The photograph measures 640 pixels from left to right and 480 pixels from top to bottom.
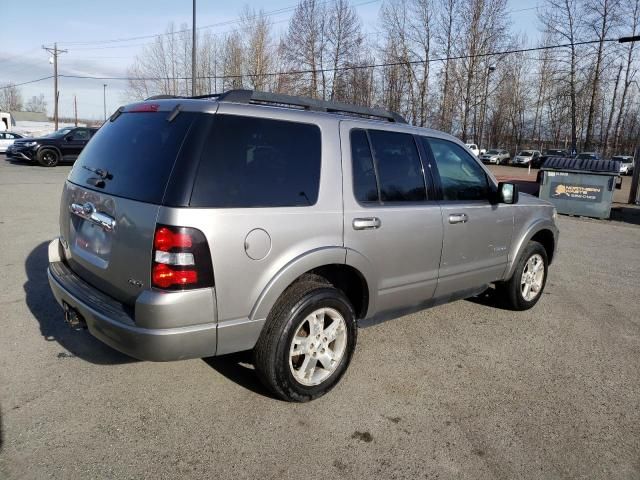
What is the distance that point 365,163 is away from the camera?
3.40m

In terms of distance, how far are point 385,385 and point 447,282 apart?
109cm

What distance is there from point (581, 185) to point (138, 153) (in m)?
13.1

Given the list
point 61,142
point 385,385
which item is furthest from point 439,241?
point 61,142

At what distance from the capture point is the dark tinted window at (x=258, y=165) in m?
2.61

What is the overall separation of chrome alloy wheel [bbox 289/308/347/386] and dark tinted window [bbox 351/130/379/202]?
82 cm

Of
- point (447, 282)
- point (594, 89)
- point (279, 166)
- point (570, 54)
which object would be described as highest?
point (570, 54)

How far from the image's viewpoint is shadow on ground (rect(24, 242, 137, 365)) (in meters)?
3.58

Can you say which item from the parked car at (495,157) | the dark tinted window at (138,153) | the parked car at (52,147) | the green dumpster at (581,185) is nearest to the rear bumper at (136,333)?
the dark tinted window at (138,153)

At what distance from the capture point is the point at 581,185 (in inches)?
518

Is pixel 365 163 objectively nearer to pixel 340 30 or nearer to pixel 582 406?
pixel 582 406

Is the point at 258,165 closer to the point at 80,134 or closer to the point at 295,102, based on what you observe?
the point at 295,102

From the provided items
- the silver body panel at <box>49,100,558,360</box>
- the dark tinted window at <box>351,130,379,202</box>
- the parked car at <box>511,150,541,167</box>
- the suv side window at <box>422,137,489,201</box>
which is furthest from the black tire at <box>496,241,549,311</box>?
the parked car at <box>511,150,541,167</box>

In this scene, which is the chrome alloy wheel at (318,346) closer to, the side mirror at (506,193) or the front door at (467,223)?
the front door at (467,223)

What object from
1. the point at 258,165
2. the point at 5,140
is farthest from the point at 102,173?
the point at 5,140
